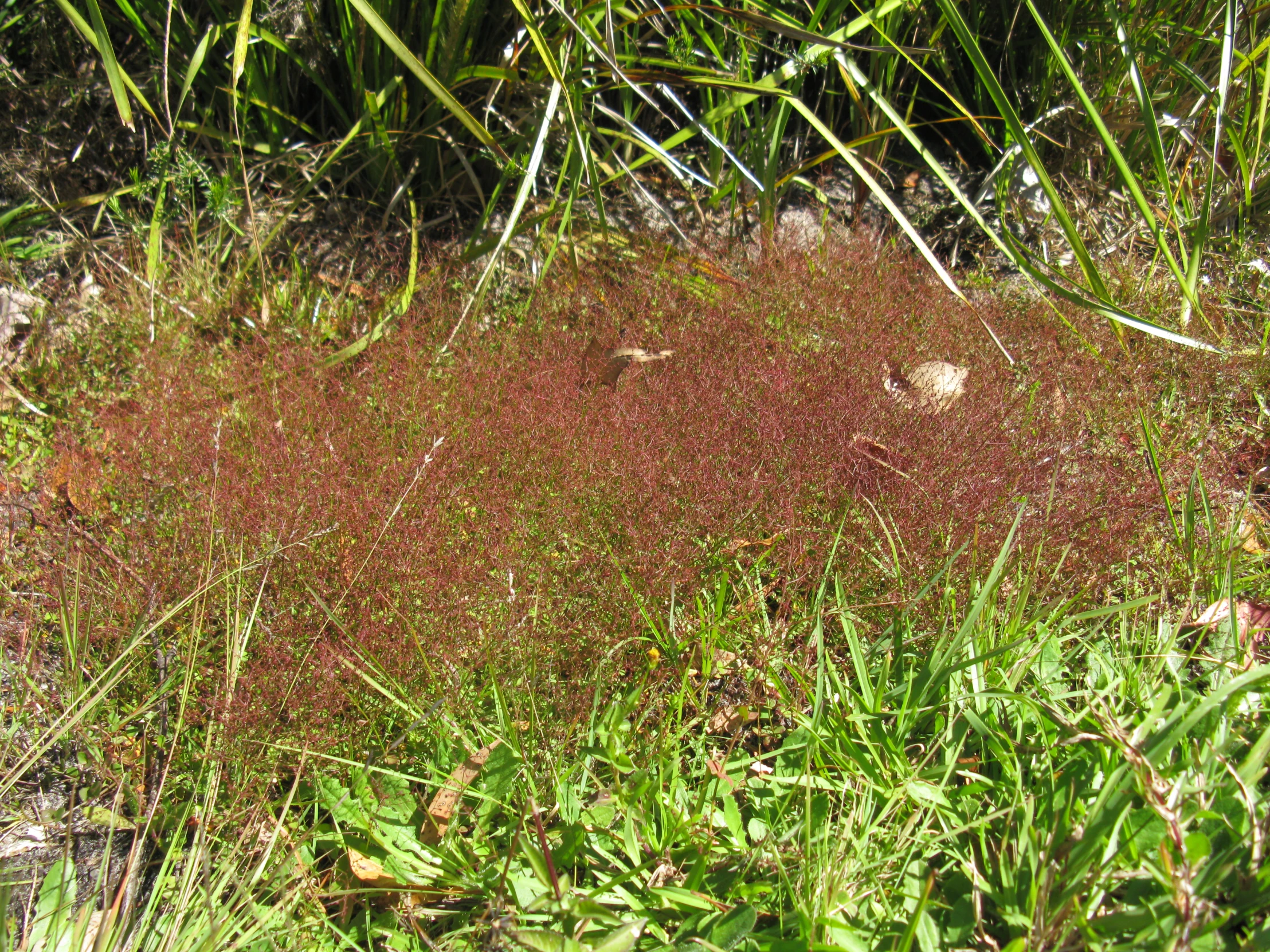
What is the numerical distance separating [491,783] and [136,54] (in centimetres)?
240

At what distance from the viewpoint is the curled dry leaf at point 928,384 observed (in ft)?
6.21

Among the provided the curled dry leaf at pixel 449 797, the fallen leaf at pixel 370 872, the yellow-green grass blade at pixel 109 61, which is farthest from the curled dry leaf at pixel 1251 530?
the yellow-green grass blade at pixel 109 61

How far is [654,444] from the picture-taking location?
5.63 ft

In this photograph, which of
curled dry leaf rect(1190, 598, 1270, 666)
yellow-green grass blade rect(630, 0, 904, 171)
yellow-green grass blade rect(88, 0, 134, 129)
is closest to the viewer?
curled dry leaf rect(1190, 598, 1270, 666)

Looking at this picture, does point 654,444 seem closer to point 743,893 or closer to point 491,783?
point 491,783

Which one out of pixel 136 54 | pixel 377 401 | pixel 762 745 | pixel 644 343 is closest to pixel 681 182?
pixel 644 343

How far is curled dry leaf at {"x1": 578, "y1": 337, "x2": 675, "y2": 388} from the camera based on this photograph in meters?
1.99

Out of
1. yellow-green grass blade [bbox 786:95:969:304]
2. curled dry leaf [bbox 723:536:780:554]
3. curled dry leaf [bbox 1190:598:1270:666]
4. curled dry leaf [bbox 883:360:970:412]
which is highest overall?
yellow-green grass blade [bbox 786:95:969:304]

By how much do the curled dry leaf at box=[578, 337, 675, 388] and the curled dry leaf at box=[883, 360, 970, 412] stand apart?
0.53 meters

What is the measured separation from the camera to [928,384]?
1961 millimetres

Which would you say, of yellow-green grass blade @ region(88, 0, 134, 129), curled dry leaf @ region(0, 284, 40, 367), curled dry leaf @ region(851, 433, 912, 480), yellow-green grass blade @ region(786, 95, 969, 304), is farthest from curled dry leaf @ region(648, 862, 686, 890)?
curled dry leaf @ region(0, 284, 40, 367)

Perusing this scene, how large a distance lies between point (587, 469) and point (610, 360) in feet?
1.47

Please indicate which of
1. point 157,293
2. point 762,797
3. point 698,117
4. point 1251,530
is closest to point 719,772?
point 762,797

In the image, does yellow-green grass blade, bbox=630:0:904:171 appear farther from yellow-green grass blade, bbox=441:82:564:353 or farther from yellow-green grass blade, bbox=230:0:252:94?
yellow-green grass blade, bbox=230:0:252:94
